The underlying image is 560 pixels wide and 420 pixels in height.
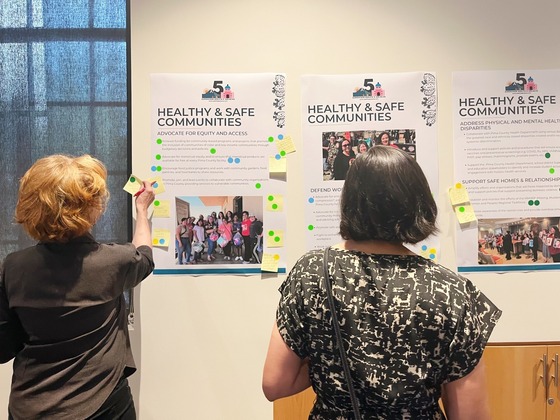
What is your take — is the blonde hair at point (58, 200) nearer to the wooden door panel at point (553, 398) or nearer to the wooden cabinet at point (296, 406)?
the wooden cabinet at point (296, 406)

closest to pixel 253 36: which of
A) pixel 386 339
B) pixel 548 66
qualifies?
pixel 548 66

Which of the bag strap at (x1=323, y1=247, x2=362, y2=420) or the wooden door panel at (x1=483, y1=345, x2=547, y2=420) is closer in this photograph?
the bag strap at (x1=323, y1=247, x2=362, y2=420)

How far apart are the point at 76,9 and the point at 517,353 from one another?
7.34ft

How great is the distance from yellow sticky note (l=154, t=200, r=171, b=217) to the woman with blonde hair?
59 cm

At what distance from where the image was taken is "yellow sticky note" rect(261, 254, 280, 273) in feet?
6.45

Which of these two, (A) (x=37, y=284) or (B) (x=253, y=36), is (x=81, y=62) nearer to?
(B) (x=253, y=36)

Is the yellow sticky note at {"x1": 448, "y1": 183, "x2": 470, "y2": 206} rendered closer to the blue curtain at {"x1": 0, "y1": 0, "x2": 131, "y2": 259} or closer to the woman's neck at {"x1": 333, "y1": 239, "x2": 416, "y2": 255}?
the woman's neck at {"x1": 333, "y1": 239, "x2": 416, "y2": 255}

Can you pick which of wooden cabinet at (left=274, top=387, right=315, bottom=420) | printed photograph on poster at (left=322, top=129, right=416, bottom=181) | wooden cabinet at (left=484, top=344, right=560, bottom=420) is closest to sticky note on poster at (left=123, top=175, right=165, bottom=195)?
printed photograph on poster at (left=322, top=129, right=416, bottom=181)

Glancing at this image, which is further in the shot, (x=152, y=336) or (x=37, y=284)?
(x=152, y=336)

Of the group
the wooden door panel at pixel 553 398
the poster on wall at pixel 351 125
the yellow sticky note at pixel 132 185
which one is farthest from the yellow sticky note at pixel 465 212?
the yellow sticky note at pixel 132 185

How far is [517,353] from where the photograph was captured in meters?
1.95

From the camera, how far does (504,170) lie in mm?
1984

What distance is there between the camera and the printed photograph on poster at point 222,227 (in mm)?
1975

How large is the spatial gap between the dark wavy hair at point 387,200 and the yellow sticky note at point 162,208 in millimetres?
1054
